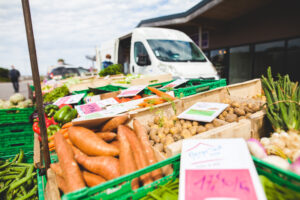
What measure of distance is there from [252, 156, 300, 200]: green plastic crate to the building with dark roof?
7480mm

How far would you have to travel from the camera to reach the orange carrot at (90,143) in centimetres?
154

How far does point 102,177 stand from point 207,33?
1105 cm

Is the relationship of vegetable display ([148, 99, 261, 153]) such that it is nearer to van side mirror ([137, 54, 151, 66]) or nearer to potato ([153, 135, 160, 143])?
potato ([153, 135, 160, 143])

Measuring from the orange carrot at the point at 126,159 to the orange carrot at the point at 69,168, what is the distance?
33 centimetres

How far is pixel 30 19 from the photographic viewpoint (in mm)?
1417

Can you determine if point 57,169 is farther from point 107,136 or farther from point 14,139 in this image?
point 14,139

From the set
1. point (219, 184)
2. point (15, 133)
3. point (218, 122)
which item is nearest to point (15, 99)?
point (15, 133)

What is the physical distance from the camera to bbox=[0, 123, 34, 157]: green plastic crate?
3.01m

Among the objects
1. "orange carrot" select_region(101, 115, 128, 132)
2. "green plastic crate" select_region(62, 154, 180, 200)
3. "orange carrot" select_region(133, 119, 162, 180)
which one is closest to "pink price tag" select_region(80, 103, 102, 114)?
"orange carrot" select_region(101, 115, 128, 132)

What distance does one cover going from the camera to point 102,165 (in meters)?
1.41

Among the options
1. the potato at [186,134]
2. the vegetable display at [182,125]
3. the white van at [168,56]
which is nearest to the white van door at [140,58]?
the white van at [168,56]

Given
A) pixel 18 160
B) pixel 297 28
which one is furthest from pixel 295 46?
pixel 18 160

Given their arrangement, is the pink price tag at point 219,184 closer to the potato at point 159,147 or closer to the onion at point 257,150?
the onion at point 257,150

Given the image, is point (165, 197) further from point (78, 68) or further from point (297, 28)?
point (78, 68)
